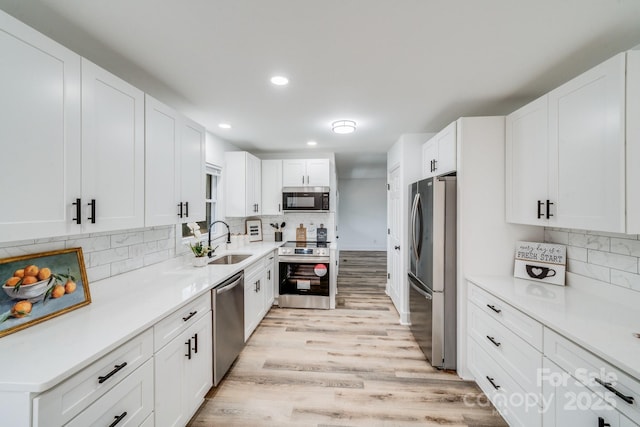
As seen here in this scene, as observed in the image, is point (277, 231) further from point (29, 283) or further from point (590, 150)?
point (590, 150)

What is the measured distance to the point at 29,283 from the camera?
120 centimetres

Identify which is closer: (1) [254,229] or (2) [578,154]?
(2) [578,154]

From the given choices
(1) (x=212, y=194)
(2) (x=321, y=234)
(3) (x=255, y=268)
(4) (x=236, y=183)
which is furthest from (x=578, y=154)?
(1) (x=212, y=194)

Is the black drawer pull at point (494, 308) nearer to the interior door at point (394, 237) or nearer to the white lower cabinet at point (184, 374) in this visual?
the interior door at point (394, 237)

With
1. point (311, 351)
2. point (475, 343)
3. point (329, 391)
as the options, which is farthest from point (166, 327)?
point (475, 343)

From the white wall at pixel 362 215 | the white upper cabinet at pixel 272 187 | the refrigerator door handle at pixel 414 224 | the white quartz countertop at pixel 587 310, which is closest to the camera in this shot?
the white quartz countertop at pixel 587 310

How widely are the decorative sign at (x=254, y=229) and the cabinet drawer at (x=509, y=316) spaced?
10.6 feet

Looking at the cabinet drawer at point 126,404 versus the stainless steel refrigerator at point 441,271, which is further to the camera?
the stainless steel refrigerator at point 441,271

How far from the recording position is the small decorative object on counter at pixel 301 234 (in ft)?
14.3

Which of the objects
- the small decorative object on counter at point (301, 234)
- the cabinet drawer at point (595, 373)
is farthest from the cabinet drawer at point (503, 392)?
the small decorative object on counter at point (301, 234)

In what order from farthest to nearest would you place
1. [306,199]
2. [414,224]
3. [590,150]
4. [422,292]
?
[306,199]
[414,224]
[422,292]
[590,150]

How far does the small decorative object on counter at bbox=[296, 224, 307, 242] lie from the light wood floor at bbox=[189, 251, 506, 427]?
4.77 feet

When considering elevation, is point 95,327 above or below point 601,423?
above

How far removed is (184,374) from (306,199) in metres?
2.79
